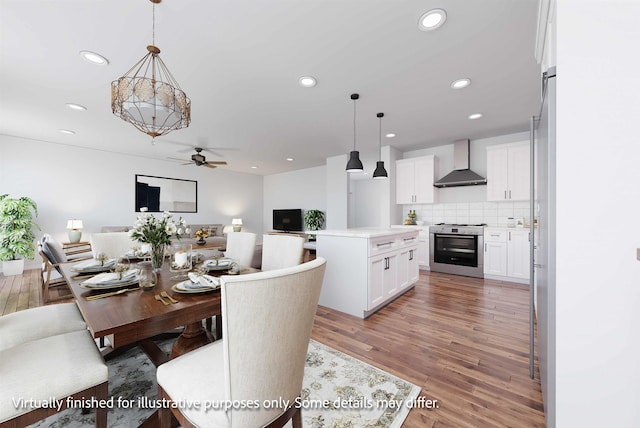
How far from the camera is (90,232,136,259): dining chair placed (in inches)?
95.1

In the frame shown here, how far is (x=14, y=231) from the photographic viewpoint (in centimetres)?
427

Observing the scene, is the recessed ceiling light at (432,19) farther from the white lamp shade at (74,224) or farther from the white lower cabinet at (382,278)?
the white lamp shade at (74,224)

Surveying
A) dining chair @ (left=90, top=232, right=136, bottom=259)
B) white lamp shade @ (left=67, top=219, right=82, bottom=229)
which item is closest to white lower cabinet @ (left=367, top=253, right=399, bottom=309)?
dining chair @ (left=90, top=232, right=136, bottom=259)

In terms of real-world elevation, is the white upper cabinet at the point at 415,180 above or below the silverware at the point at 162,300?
above

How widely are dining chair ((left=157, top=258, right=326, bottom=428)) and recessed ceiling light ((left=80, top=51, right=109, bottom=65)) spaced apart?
2.79 meters

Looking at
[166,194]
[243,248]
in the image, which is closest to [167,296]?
[243,248]

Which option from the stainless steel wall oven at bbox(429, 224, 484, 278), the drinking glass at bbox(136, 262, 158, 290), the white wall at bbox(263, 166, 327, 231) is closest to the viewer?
the drinking glass at bbox(136, 262, 158, 290)

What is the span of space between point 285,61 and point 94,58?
1.76 meters

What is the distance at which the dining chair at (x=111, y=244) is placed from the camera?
2416 mm

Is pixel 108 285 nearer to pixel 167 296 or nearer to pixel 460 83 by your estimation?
pixel 167 296

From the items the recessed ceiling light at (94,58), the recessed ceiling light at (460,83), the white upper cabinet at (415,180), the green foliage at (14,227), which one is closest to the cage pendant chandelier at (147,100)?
the recessed ceiling light at (94,58)

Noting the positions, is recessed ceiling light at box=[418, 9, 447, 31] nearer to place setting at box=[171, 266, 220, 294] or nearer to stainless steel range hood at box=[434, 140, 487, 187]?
place setting at box=[171, 266, 220, 294]

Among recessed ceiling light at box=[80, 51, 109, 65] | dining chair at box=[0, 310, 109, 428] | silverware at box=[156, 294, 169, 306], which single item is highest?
recessed ceiling light at box=[80, 51, 109, 65]
